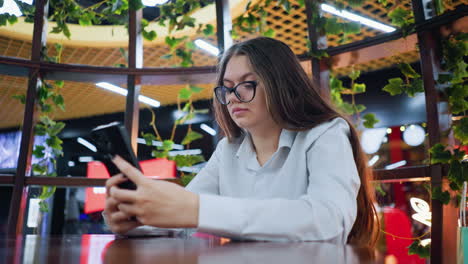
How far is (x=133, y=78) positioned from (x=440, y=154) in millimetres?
1532

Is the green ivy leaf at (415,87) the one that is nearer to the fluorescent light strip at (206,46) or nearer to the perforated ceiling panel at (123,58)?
the perforated ceiling panel at (123,58)

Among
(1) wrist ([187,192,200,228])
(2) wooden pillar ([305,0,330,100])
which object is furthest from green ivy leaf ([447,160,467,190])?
(1) wrist ([187,192,200,228])

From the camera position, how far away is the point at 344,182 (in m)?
0.97

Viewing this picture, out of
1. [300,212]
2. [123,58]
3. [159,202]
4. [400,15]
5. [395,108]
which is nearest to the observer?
[159,202]

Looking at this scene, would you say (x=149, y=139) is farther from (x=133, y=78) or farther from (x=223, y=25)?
(x=223, y=25)

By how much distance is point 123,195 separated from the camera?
737 mm

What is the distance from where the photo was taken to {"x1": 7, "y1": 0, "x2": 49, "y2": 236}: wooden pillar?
189cm

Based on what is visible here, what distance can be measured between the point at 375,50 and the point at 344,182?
1040 mm

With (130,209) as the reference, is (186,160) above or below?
above

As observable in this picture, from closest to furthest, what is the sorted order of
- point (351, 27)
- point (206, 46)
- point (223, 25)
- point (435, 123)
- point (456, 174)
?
point (456, 174) < point (435, 123) < point (351, 27) < point (223, 25) < point (206, 46)

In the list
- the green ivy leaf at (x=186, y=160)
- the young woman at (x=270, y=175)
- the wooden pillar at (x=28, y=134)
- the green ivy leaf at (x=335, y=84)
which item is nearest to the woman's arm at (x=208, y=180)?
the young woman at (x=270, y=175)

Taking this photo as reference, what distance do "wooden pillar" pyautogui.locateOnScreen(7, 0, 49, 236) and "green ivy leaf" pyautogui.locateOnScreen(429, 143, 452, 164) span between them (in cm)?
185

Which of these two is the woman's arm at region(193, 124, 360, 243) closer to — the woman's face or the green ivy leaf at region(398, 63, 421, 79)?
the woman's face

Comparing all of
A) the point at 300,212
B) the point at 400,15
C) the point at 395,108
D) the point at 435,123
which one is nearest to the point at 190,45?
the point at 400,15
